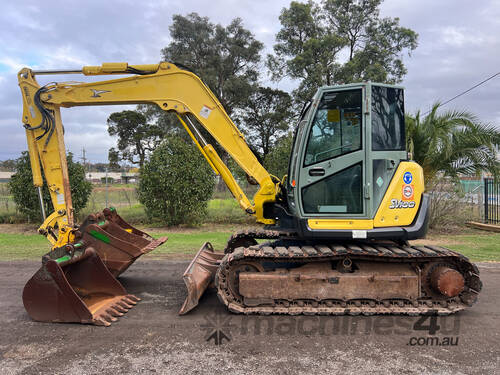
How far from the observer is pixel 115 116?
37812 mm

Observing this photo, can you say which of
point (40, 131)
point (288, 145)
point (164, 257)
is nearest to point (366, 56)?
point (288, 145)

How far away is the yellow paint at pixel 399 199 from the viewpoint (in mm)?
5000

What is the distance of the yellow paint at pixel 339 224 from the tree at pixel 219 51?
24.1 m

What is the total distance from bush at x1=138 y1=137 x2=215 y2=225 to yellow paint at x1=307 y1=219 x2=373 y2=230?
817 cm

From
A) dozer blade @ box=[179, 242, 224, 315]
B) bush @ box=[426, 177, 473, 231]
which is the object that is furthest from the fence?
dozer blade @ box=[179, 242, 224, 315]

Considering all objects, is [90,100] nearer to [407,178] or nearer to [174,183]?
[407,178]

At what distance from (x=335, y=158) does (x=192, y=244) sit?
6177 mm

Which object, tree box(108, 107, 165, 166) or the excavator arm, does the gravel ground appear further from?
tree box(108, 107, 165, 166)

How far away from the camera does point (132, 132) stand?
37875 mm

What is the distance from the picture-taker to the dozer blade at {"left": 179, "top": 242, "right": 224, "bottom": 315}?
482cm

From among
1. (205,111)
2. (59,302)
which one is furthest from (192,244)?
(59,302)

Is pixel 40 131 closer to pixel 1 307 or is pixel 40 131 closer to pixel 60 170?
pixel 60 170

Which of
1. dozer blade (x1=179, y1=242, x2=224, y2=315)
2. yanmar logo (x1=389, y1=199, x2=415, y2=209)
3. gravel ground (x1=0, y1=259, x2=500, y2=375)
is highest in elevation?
yanmar logo (x1=389, y1=199, x2=415, y2=209)

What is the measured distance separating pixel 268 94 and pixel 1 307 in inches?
1029
